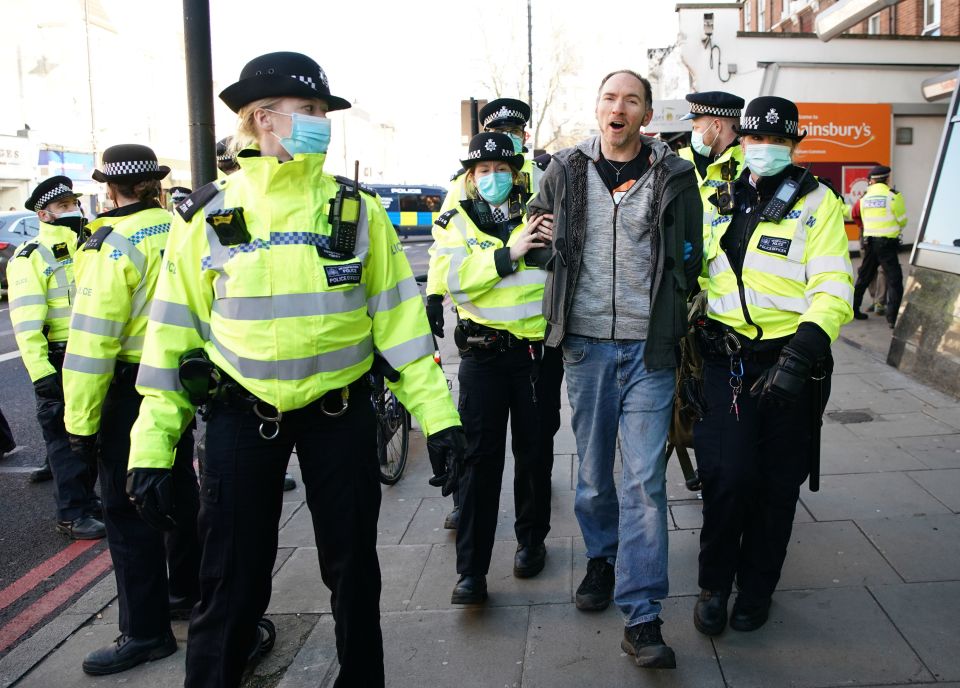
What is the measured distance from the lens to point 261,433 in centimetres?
259

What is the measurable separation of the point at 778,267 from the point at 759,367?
0.40 metres

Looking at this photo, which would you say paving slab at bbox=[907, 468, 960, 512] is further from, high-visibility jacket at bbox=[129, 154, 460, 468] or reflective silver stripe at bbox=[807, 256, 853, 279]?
high-visibility jacket at bbox=[129, 154, 460, 468]

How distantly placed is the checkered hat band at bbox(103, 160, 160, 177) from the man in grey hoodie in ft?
5.72

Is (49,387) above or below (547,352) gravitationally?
below

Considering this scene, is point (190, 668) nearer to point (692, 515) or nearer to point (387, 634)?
point (387, 634)

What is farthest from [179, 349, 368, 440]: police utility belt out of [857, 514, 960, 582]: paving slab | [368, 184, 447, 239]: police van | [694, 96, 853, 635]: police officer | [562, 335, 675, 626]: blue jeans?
[368, 184, 447, 239]: police van

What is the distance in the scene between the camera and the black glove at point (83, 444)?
3.45 metres

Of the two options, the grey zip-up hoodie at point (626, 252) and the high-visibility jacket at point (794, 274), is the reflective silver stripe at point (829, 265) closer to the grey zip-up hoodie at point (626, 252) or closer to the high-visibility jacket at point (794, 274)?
the high-visibility jacket at point (794, 274)

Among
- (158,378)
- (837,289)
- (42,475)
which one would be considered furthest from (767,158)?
(42,475)

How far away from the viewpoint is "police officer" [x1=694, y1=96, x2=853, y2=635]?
3.37 m

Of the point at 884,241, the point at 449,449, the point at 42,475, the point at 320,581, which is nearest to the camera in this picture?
the point at 449,449

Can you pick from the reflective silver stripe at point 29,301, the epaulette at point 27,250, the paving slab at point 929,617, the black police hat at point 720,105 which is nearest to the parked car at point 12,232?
the epaulette at point 27,250

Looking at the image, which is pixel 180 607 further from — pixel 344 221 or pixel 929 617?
pixel 929 617

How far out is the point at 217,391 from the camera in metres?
2.59
